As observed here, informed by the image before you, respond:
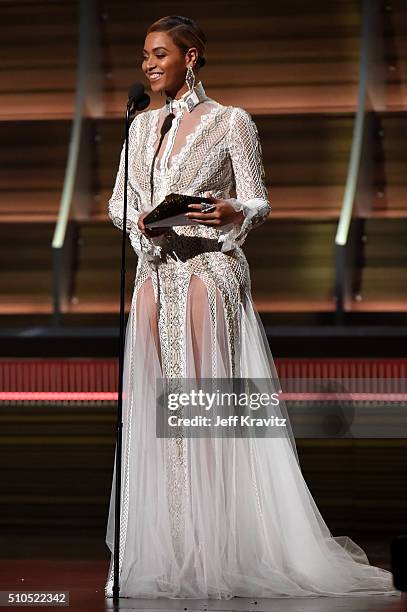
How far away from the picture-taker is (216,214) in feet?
12.4

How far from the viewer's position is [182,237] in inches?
159

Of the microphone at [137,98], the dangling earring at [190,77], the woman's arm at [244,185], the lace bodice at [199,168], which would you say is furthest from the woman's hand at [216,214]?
the dangling earring at [190,77]

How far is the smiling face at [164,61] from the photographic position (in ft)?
13.3

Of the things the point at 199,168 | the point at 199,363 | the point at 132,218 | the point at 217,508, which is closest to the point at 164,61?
the point at 199,168

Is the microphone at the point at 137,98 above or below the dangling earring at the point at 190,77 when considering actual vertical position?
below

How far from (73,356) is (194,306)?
9.28 ft

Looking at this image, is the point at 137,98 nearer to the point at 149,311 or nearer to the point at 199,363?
the point at 149,311

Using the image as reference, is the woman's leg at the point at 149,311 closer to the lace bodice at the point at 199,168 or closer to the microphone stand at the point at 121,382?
the lace bodice at the point at 199,168

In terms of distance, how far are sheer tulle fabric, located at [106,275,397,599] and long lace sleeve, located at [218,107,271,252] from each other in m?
0.17

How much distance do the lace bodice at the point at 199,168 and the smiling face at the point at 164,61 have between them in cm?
8

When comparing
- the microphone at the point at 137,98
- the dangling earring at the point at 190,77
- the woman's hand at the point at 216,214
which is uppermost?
the dangling earring at the point at 190,77

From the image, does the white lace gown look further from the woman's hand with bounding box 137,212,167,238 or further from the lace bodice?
the woman's hand with bounding box 137,212,167,238

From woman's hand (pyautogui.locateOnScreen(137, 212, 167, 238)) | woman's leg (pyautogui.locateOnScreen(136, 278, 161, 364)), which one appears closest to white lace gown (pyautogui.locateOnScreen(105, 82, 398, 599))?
woman's leg (pyautogui.locateOnScreen(136, 278, 161, 364))

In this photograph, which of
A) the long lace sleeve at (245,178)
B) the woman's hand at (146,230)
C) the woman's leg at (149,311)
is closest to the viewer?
the woman's hand at (146,230)
